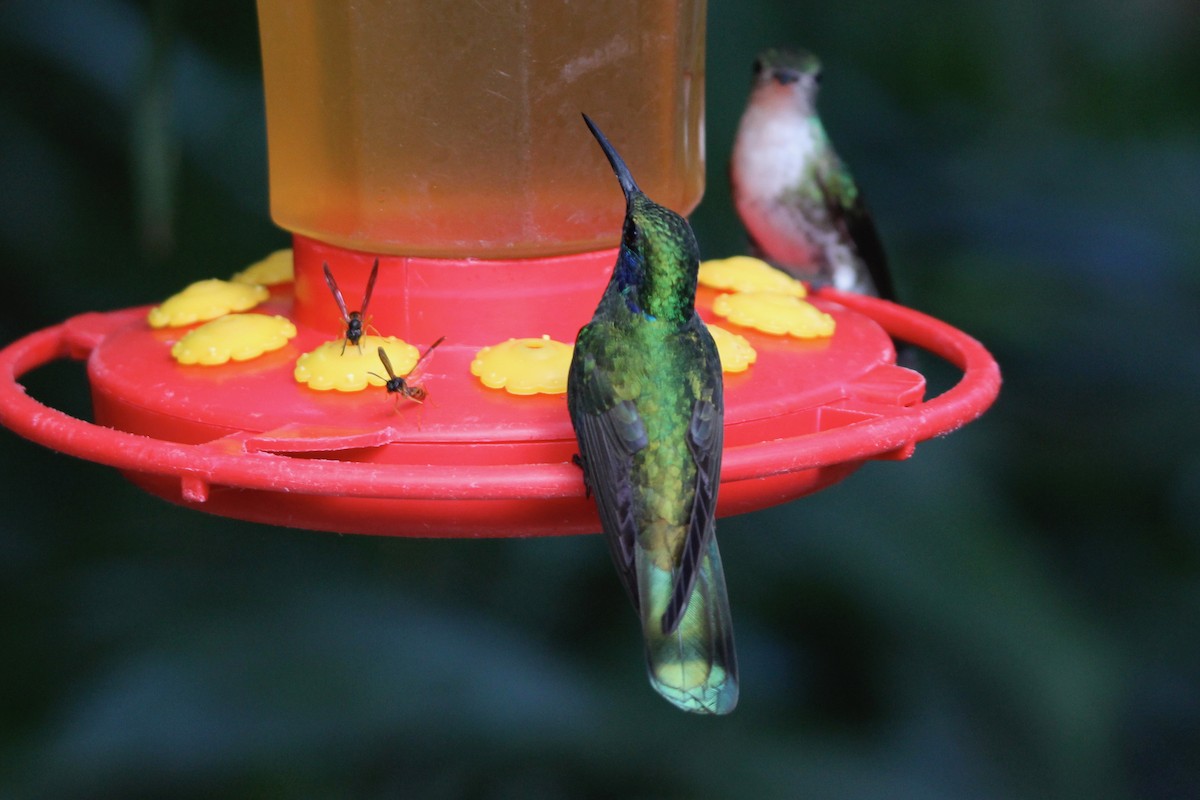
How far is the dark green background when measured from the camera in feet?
12.1

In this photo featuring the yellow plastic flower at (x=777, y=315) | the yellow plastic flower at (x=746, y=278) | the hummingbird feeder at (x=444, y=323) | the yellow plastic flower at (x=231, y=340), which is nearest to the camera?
the hummingbird feeder at (x=444, y=323)

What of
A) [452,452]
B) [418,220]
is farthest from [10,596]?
[452,452]

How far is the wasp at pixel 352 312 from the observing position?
2.20 meters

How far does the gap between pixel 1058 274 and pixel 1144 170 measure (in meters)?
0.38

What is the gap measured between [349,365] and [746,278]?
990 mm

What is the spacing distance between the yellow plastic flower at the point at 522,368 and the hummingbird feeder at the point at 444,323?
0.5 inches

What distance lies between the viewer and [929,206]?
4184 mm

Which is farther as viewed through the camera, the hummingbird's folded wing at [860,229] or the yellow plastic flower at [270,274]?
the hummingbird's folded wing at [860,229]

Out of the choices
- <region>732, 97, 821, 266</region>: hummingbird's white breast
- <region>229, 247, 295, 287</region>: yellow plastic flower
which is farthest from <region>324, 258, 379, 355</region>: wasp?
<region>732, 97, 821, 266</region>: hummingbird's white breast

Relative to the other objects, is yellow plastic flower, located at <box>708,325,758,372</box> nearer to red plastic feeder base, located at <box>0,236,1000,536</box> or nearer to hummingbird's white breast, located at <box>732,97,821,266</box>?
red plastic feeder base, located at <box>0,236,1000,536</box>

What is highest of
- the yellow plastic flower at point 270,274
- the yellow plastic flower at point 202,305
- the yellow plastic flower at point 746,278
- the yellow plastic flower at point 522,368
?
the yellow plastic flower at point 522,368

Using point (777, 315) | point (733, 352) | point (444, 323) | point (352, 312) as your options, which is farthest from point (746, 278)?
point (352, 312)

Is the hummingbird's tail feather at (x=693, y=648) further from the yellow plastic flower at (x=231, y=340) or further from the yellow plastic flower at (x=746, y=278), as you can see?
the yellow plastic flower at (x=746, y=278)

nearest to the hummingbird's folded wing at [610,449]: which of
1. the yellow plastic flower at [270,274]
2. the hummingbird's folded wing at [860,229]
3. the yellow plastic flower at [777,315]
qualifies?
the yellow plastic flower at [777,315]
